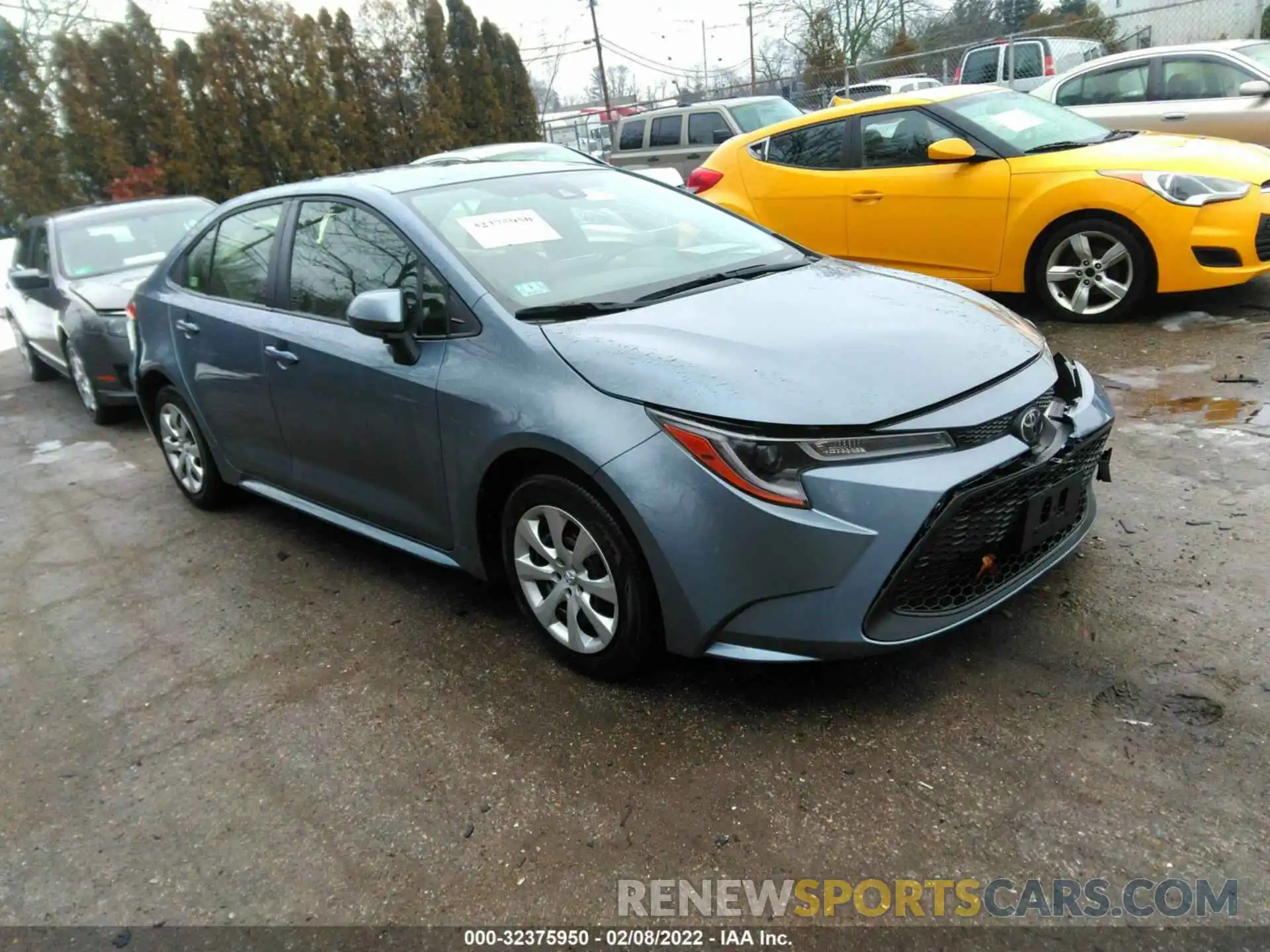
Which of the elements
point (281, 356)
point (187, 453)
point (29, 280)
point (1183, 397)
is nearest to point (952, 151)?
point (1183, 397)

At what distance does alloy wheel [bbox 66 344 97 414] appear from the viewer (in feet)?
22.7

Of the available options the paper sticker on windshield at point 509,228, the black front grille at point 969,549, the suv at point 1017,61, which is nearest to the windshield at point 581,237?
the paper sticker on windshield at point 509,228

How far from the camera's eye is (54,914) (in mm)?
2395

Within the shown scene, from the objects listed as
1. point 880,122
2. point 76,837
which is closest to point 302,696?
point 76,837

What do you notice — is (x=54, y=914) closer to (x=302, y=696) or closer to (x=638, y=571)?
(x=302, y=696)

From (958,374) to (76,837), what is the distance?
276 centimetres

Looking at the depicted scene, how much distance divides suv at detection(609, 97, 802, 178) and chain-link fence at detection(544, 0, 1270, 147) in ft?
12.2

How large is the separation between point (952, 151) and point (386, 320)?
4.46 metres

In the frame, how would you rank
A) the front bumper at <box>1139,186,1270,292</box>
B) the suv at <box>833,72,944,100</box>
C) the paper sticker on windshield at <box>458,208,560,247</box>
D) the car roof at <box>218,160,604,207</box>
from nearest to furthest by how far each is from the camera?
the paper sticker on windshield at <box>458,208,560,247</box>
the car roof at <box>218,160,604,207</box>
the front bumper at <box>1139,186,1270,292</box>
the suv at <box>833,72,944,100</box>

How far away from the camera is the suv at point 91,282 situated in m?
6.73

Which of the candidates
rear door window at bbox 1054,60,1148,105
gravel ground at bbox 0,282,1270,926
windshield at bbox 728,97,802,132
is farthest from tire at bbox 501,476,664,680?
windshield at bbox 728,97,802,132

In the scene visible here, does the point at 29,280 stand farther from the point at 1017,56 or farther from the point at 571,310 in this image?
the point at 1017,56

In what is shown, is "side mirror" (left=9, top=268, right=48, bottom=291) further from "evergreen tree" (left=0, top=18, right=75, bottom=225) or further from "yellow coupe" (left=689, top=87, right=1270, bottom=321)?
"evergreen tree" (left=0, top=18, right=75, bottom=225)

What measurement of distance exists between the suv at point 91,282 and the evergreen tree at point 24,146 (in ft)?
26.5
